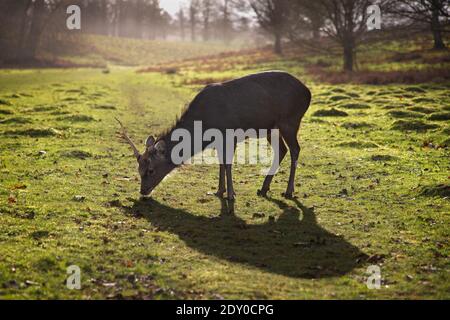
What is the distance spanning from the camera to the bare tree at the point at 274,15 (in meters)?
64.4

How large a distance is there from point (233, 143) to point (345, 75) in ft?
94.8

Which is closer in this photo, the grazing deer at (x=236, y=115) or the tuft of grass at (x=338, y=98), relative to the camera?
the grazing deer at (x=236, y=115)

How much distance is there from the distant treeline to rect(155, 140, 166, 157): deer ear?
21.9 metres

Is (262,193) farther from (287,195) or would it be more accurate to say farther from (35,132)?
(35,132)

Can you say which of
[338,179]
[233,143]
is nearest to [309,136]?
[338,179]

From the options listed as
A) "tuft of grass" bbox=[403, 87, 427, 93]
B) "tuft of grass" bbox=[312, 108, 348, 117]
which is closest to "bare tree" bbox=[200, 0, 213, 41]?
"tuft of grass" bbox=[403, 87, 427, 93]

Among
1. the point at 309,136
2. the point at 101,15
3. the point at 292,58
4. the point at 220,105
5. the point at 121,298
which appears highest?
the point at 101,15

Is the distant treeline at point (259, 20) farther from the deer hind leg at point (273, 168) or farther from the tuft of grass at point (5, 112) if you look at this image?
the tuft of grass at point (5, 112)

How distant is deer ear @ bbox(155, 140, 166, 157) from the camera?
12.1 meters

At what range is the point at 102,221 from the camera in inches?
420

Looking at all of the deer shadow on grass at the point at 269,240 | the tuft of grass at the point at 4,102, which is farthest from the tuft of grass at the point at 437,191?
the tuft of grass at the point at 4,102

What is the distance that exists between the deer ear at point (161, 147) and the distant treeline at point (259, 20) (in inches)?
864

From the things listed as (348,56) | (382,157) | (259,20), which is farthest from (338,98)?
(259,20)

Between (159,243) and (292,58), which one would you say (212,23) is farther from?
(159,243)
